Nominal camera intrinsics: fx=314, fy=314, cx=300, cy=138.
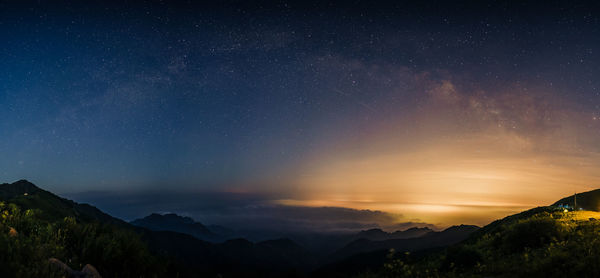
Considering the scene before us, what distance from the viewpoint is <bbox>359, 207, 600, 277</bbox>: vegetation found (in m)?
10.8

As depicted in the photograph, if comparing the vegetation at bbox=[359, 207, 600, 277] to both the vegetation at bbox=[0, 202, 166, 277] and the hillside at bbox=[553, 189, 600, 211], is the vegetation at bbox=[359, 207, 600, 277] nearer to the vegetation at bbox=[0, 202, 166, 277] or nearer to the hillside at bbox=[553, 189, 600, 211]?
the vegetation at bbox=[0, 202, 166, 277]

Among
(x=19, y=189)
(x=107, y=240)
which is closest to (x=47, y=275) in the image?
(x=107, y=240)

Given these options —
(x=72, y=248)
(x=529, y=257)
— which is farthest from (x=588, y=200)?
(x=72, y=248)

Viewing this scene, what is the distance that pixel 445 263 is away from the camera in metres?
15.6

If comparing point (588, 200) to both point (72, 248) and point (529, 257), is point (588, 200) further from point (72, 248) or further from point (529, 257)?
point (72, 248)

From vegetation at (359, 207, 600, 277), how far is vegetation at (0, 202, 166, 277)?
1015 centimetres

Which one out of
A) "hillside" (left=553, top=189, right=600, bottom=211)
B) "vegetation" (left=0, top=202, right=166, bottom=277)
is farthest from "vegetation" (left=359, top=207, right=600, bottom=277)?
"hillside" (left=553, top=189, right=600, bottom=211)

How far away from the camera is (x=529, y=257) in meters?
13.4

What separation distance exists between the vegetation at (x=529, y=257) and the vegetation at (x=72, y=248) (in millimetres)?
10149

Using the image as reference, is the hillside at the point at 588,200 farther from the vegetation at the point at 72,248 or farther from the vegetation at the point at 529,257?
the vegetation at the point at 72,248

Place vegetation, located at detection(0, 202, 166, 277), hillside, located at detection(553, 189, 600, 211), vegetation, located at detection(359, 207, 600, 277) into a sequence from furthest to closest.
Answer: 1. hillside, located at detection(553, 189, 600, 211)
2. vegetation, located at detection(359, 207, 600, 277)
3. vegetation, located at detection(0, 202, 166, 277)

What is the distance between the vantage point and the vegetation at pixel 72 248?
8.21 m

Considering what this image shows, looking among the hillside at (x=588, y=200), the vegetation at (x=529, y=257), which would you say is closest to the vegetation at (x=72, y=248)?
the vegetation at (x=529, y=257)

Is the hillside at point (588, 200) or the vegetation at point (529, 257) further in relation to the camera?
the hillside at point (588, 200)
